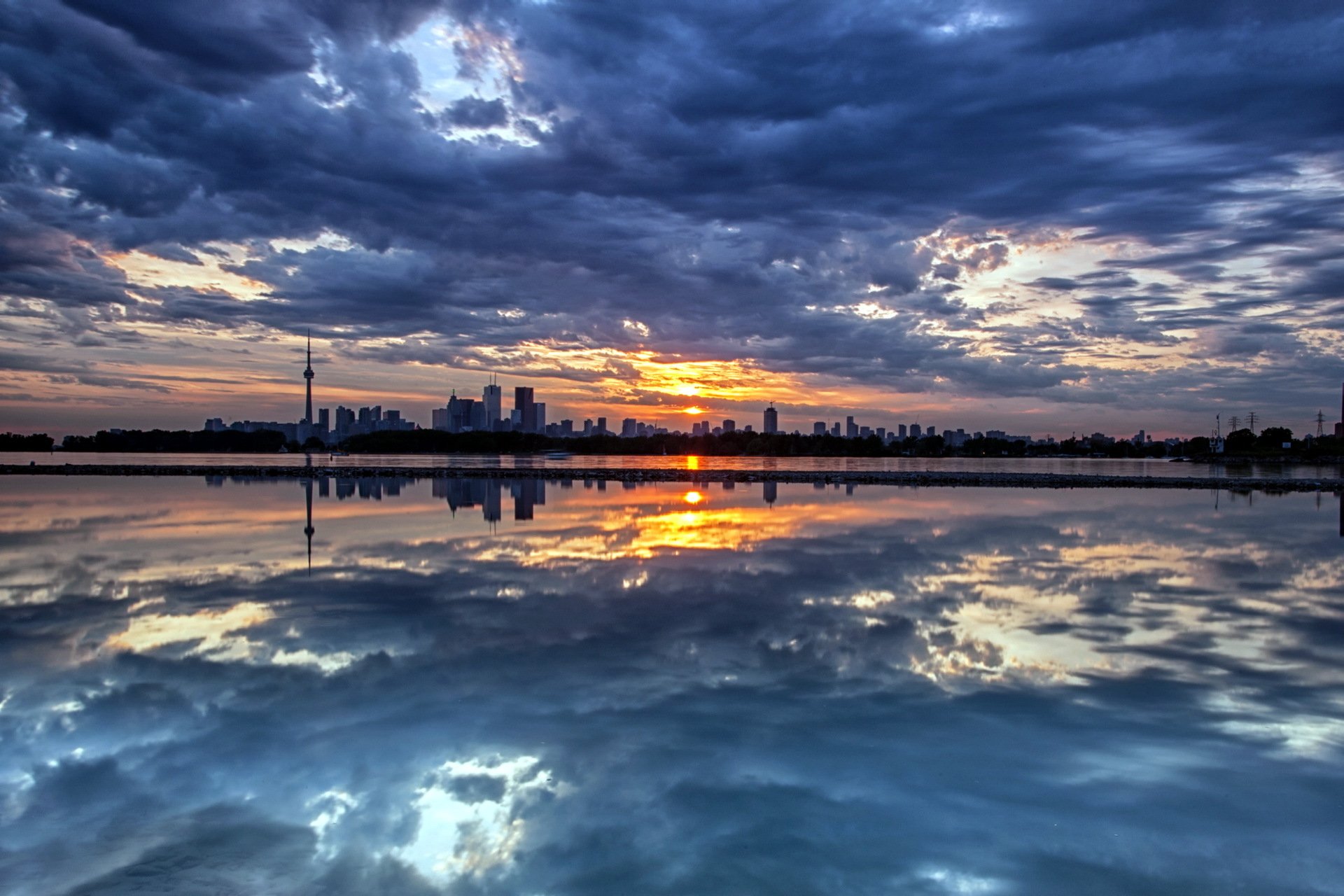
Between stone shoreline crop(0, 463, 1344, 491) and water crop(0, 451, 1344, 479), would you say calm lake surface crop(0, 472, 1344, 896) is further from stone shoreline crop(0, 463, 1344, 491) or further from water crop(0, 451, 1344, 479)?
water crop(0, 451, 1344, 479)

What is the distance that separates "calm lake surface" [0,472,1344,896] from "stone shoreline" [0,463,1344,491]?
34.2 metres

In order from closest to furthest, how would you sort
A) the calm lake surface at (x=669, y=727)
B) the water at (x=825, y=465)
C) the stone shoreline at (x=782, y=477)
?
the calm lake surface at (x=669, y=727), the stone shoreline at (x=782, y=477), the water at (x=825, y=465)

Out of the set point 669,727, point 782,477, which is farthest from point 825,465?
point 669,727

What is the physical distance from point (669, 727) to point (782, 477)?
1849 inches

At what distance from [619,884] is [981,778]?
2994 millimetres

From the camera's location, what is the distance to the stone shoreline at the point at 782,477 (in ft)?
158

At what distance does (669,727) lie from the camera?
7.32 meters

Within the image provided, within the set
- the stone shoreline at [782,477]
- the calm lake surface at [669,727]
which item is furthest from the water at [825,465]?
the calm lake surface at [669,727]

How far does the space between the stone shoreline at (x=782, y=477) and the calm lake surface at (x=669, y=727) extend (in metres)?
34.2

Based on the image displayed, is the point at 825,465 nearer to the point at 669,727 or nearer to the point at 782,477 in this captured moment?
the point at 782,477

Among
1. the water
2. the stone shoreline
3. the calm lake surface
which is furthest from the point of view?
the water

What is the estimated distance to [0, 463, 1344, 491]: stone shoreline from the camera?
48.1m

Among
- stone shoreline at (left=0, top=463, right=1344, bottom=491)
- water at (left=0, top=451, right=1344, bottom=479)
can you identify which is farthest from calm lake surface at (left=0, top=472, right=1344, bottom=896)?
water at (left=0, top=451, right=1344, bottom=479)

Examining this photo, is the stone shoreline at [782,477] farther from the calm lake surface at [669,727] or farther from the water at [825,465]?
the calm lake surface at [669,727]
